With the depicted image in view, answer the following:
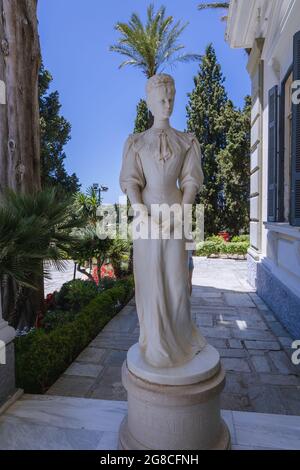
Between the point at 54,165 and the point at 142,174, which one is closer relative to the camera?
the point at 142,174

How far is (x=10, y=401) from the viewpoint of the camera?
128 inches

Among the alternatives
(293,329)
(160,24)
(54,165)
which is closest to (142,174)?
(293,329)

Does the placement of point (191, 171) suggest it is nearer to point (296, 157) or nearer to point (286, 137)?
point (296, 157)

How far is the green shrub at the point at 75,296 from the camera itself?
6.13 meters

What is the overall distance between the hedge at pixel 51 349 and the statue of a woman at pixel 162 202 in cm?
179

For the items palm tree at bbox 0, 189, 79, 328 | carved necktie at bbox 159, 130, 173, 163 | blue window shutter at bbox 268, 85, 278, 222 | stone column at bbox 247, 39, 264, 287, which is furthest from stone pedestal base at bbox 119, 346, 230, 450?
stone column at bbox 247, 39, 264, 287

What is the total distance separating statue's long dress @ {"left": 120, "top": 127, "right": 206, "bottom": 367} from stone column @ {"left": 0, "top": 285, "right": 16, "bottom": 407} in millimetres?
1578

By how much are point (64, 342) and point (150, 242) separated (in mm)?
2519

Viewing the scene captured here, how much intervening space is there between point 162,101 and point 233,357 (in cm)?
355

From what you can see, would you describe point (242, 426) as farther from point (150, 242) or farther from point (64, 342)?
Result: point (64, 342)

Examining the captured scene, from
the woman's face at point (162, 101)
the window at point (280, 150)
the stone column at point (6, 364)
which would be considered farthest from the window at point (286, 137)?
the stone column at point (6, 364)

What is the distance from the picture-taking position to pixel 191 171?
2396 millimetres

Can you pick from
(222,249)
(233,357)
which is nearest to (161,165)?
(233,357)

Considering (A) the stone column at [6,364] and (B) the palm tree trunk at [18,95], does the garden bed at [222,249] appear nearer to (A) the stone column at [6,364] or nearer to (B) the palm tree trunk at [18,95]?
(B) the palm tree trunk at [18,95]
